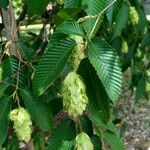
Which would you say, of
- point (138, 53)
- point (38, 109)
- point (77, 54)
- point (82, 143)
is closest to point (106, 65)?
point (77, 54)

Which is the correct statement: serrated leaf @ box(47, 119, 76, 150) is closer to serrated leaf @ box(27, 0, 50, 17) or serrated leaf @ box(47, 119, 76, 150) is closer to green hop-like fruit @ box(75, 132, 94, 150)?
green hop-like fruit @ box(75, 132, 94, 150)

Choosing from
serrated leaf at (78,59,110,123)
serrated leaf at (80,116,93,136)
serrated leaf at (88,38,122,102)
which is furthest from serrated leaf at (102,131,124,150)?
serrated leaf at (88,38,122,102)

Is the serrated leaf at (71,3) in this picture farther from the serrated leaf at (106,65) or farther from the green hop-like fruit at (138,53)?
the green hop-like fruit at (138,53)

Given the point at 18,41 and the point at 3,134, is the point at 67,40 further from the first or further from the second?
the point at 18,41

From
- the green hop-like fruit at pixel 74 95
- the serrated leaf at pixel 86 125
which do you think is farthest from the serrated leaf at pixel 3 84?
the green hop-like fruit at pixel 74 95

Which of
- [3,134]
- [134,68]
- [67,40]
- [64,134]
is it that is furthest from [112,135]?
[134,68]

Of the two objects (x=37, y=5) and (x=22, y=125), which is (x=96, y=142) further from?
(x=37, y=5)
